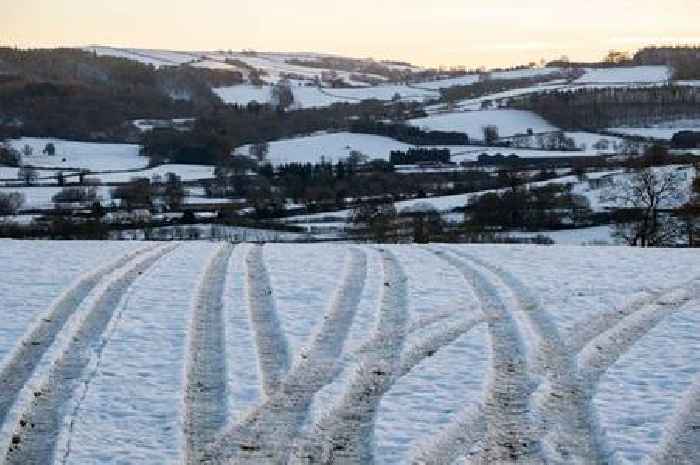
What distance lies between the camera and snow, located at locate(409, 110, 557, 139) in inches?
7032

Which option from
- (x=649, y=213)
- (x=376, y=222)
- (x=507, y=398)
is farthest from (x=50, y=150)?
(x=507, y=398)

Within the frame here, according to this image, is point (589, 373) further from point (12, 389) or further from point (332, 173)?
point (332, 173)

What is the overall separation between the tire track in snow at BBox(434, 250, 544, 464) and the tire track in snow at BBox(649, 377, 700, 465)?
5.04ft

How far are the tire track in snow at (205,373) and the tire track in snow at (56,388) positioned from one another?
65.7 inches

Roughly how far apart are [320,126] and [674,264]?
174 metres

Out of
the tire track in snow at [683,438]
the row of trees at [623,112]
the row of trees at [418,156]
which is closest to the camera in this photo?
the tire track in snow at [683,438]

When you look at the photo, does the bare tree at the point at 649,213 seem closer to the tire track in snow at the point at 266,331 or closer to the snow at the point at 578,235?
the snow at the point at 578,235

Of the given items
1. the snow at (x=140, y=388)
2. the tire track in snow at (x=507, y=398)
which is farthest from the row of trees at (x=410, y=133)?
the tire track in snow at (x=507, y=398)

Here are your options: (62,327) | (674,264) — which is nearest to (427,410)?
(62,327)

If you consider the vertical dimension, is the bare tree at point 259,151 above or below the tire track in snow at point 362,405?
above

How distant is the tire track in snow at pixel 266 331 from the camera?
45.9 feet

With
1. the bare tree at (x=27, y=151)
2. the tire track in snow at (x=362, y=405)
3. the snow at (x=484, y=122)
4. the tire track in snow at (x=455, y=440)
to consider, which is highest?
the snow at (x=484, y=122)

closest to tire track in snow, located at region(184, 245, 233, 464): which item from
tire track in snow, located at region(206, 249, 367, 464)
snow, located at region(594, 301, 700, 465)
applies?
tire track in snow, located at region(206, 249, 367, 464)

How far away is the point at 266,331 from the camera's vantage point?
16.6 m
